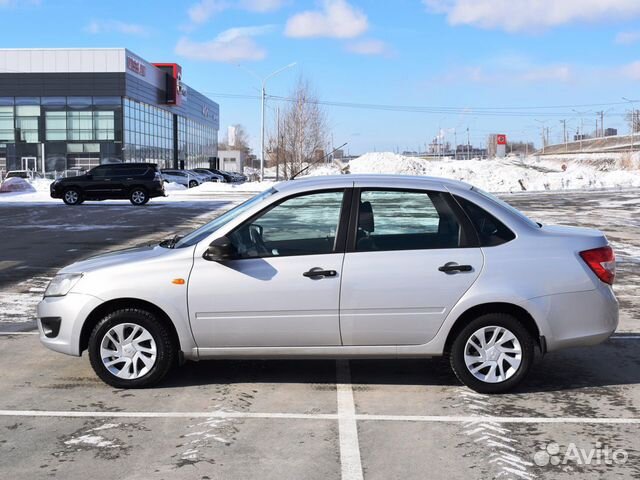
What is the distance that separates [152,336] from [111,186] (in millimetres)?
28156

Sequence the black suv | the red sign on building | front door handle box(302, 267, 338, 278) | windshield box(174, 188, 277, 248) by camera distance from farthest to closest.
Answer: the red sign on building < the black suv < windshield box(174, 188, 277, 248) < front door handle box(302, 267, 338, 278)

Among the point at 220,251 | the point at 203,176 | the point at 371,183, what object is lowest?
the point at 220,251

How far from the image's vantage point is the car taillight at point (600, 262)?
5.64 m

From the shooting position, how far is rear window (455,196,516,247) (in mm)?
5613

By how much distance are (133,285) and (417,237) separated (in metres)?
2.16

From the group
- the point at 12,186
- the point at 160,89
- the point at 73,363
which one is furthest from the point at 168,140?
the point at 73,363

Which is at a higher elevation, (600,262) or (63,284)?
(600,262)

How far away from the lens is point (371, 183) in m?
5.84

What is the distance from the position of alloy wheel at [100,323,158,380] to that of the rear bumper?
2.90 metres

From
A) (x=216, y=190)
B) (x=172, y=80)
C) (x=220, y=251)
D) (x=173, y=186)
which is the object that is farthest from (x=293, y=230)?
(x=172, y=80)

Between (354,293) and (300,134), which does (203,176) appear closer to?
(300,134)

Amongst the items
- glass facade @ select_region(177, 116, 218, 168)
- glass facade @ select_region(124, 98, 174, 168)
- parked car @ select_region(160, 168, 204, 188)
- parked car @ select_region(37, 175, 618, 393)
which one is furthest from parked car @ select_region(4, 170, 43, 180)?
parked car @ select_region(37, 175, 618, 393)

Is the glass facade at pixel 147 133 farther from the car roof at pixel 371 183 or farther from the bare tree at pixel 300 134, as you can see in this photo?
the car roof at pixel 371 183

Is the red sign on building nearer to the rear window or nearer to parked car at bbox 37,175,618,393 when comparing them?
parked car at bbox 37,175,618,393
